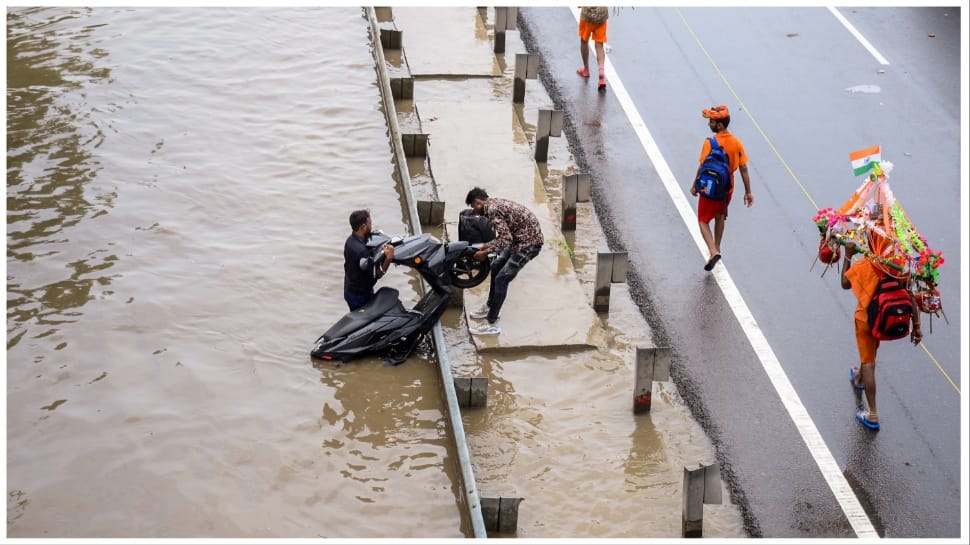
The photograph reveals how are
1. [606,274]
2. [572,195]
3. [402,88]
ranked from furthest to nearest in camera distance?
[402,88] < [572,195] < [606,274]

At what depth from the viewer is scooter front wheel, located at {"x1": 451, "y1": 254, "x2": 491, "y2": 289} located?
11.3 meters

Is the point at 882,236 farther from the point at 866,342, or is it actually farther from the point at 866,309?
the point at 866,342

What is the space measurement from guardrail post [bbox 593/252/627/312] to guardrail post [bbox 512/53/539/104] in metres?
4.82

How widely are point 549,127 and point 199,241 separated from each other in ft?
14.4

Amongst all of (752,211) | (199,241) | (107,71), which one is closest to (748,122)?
(752,211)

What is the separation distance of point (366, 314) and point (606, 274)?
7.90 ft

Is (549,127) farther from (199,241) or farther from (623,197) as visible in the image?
(199,241)

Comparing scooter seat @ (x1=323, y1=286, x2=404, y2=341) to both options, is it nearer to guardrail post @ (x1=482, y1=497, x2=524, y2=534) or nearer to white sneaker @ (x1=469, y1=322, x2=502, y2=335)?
white sneaker @ (x1=469, y1=322, x2=502, y2=335)

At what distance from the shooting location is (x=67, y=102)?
1561 cm

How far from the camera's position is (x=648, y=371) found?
10.3 m

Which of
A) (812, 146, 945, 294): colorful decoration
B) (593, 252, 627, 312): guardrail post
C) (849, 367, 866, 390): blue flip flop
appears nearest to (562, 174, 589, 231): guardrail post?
(593, 252, 627, 312): guardrail post

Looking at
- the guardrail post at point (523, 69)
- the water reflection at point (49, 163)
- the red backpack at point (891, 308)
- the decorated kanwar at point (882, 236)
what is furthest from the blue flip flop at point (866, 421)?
the water reflection at point (49, 163)

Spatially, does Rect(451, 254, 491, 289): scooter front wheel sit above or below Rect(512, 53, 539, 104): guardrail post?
below

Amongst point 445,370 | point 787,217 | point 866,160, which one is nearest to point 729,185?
point 787,217
